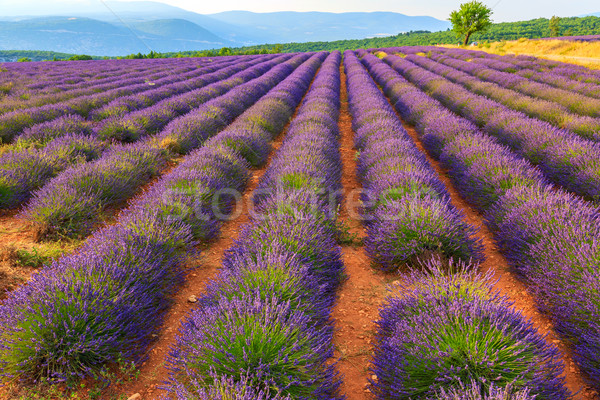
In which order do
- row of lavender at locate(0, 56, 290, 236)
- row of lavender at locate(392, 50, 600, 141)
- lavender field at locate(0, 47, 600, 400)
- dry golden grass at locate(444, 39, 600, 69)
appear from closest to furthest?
lavender field at locate(0, 47, 600, 400)
row of lavender at locate(0, 56, 290, 236)
row of lavender at locate(392, 50, 600, 141)
dry golden grass at locate(444, 39, 600, 69)

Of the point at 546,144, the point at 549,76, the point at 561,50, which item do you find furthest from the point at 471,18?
the point at 546,144

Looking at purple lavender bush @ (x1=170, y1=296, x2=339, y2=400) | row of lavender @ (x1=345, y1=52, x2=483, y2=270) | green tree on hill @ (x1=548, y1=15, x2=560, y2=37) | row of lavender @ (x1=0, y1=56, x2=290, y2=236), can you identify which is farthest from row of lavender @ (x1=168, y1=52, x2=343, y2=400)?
green tree on hill @ (x1=548, y1=15, x2=560, y2=37)

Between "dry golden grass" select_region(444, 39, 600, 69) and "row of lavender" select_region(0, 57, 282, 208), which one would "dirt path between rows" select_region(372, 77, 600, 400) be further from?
"dry golden grass" select_region(444, 39, 600, 69)

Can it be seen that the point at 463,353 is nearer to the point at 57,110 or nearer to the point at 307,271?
the point at 307,271

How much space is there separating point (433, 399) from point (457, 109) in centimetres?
770

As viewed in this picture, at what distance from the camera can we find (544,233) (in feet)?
8.19

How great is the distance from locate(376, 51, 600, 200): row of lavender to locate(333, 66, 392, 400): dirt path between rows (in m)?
Result: 2.65

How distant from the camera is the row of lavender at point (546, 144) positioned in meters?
3.76

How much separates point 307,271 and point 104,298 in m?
1.23

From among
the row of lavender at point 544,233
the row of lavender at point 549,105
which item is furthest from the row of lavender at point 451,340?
the row of lavender at point 549,105

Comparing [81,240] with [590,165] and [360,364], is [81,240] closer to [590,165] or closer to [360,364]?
[360,364]

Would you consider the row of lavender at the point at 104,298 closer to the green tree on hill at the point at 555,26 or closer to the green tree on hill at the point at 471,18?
the green tree on hill at the point at 471,18

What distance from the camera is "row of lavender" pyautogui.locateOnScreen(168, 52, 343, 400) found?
144cm

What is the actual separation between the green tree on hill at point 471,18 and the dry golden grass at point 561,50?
3893 millimetres
